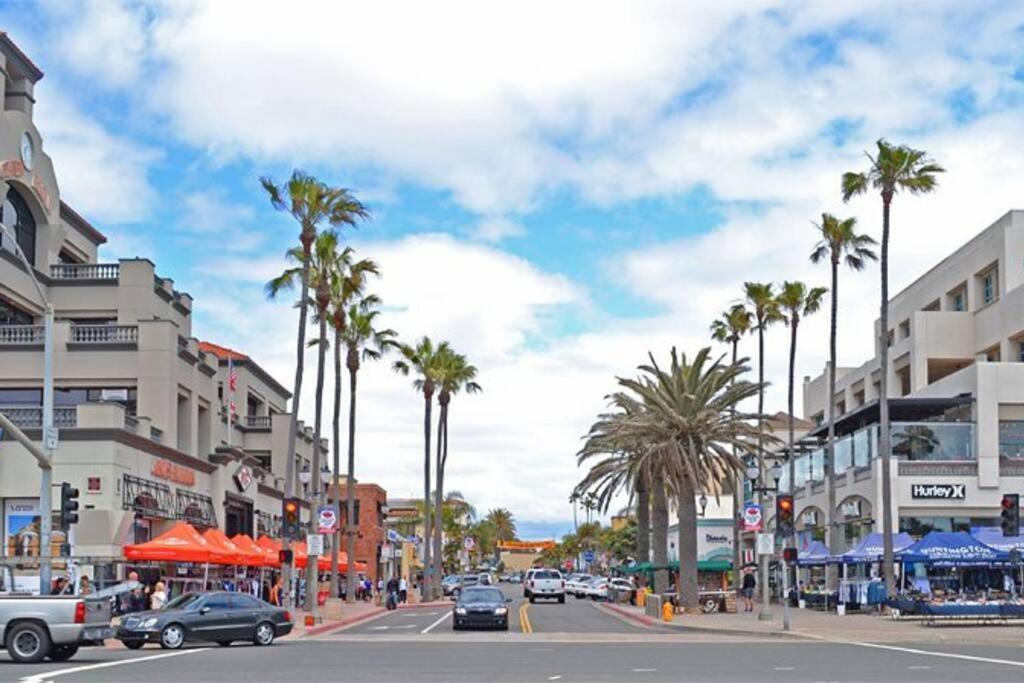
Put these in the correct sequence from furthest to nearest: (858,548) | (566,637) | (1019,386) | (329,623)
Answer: (1019,386) < (858,548) < (329,623) < (566,637)

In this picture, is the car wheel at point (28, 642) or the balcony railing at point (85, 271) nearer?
the car wheel at point (28, 642)

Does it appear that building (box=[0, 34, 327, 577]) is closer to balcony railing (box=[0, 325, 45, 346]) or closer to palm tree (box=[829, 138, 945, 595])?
balcony railing (box=[0, 325, 45, 346])

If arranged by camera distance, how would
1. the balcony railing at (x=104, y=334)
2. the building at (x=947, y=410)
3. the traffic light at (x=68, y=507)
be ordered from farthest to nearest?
the building at (x=947, y=410) < the balcony railing at (x=104, y=334) < the traffic light at (x=68, y=507)

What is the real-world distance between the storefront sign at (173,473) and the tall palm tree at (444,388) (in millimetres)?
29223

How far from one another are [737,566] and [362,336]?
24.7 metres

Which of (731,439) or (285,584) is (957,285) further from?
(285,584)

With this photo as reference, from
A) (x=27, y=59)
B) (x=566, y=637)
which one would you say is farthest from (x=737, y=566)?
(x=27, y=59)

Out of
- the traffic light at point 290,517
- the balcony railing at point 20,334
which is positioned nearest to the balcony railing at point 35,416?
the balcony railing at point 20,334

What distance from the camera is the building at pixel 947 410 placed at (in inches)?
2457

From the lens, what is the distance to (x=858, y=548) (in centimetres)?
5744

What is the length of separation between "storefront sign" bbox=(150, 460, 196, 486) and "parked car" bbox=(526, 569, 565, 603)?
2503 centimetres

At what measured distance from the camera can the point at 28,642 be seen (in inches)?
1074

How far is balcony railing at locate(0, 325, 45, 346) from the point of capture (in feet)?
177

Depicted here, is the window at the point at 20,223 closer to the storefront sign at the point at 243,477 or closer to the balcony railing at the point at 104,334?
the balcony railing at the point at 104,334
